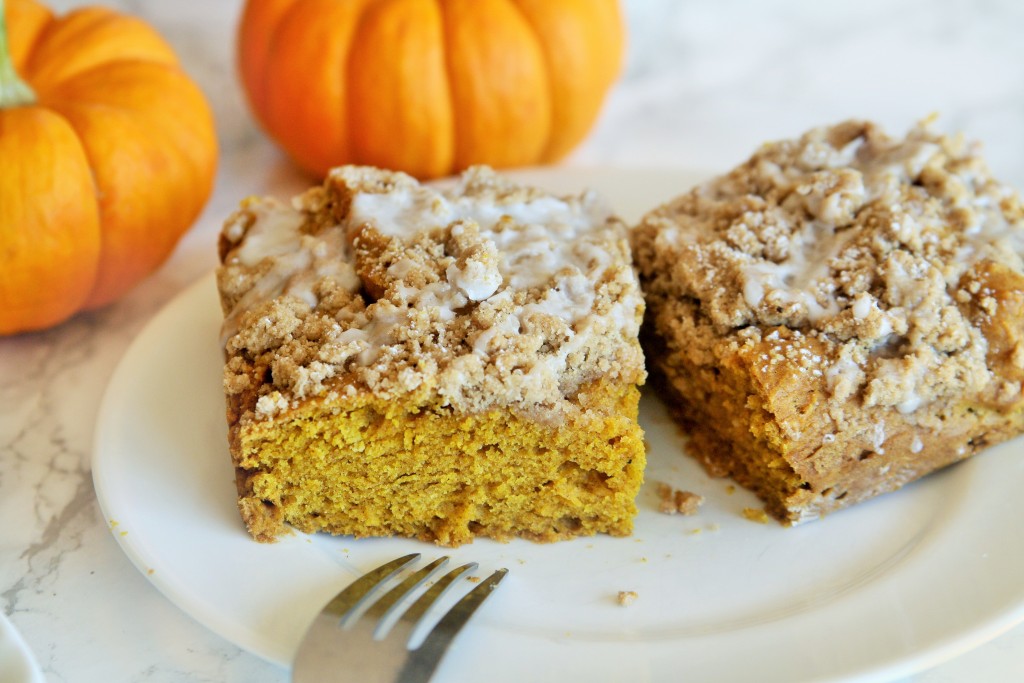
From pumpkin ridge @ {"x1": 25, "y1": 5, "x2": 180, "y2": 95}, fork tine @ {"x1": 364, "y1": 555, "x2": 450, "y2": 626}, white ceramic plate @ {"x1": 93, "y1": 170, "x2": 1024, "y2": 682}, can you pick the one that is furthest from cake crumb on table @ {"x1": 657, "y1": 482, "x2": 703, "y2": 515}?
pumpkin ridge @ {"x1": 25, "y1": 5, "x2": 180, "y2": 95}

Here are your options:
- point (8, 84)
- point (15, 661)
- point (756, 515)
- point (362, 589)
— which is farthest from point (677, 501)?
point (8, 84)

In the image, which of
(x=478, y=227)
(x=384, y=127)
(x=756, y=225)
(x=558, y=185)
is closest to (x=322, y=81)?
(x=384, y=127)

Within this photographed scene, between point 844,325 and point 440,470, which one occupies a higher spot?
point 844,325

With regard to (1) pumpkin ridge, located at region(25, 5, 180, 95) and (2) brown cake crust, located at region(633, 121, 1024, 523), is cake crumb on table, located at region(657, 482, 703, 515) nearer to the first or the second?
(2) brown cake crust, located at region(633, 121, 1024, 523)

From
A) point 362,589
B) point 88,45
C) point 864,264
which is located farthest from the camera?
point 88,45

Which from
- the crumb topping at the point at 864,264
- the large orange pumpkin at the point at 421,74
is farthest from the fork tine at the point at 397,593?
the large orange pumpkin at the point at 421,74

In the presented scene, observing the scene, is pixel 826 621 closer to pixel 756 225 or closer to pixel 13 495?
pixel 756 225

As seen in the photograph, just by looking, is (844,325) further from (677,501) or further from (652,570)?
(652,570)
